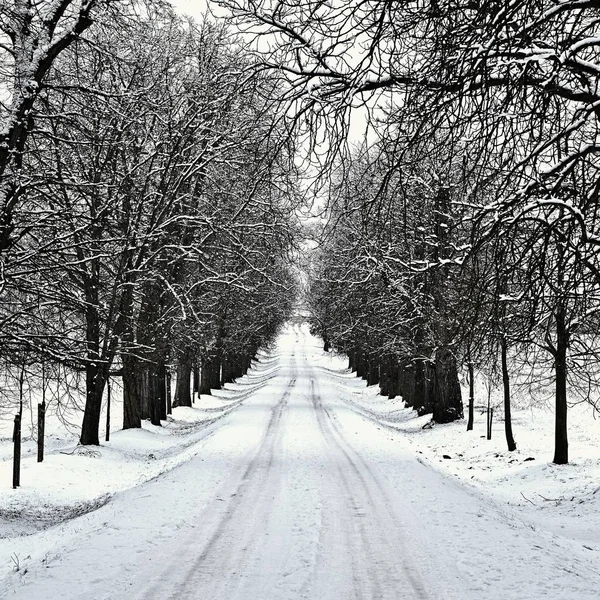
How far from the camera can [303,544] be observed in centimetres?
722

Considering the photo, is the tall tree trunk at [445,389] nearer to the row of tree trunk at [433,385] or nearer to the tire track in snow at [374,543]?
the row of tree trunk at [433,385]

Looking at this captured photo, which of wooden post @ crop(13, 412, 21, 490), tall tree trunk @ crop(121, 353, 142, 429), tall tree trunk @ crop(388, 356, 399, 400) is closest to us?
wooden post @ crop(13, 412, 21, 490)

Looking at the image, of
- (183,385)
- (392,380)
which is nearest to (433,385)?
(392,380)

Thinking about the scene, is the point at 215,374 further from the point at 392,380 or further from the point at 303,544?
the point at 303,544

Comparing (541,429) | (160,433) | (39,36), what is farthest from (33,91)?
(541,429)

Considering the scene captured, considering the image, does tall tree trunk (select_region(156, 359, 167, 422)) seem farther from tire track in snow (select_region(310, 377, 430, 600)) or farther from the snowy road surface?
tire track in snow (select_region(310, 377, 430, 600))

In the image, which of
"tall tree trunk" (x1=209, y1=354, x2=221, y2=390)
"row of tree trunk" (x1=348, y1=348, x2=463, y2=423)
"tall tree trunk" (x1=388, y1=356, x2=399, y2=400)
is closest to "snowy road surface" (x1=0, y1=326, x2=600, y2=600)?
"row of tree trunk" (x1=348, y1=348, x2=463, y2=423)

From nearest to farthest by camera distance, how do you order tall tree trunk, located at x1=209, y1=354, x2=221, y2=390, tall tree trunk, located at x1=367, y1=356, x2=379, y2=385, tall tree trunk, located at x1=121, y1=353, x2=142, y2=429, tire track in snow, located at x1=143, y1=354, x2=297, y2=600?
1. tire track in snow, located at x1=143, y1=354, x2=297, y2=600
2. tall tree trunk, located at x1=121, y1=353, x2=142, y2=429
3. tall tree trunk, located at x1=209, y1=354, x2=221, y2=390
4. tall tree trunk, located at x1=367, y1=356, x2=379, y2=385

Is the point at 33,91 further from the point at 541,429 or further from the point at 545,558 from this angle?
the point at 541,429

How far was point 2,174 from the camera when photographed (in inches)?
352

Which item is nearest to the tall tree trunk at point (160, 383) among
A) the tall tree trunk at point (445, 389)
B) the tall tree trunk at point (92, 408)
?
the tall tree trunk at point (92, 408)

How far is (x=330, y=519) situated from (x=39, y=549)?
3.42 meters

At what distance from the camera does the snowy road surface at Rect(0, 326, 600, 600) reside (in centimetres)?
583

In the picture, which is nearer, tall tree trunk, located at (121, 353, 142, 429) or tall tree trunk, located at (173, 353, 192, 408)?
tall tree trunk, located at (121, 353, 142, 429)
